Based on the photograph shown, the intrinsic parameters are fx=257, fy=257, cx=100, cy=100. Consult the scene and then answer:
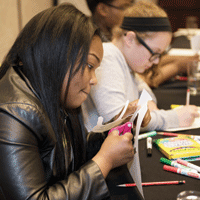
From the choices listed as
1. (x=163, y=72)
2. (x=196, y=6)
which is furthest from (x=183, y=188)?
(x=196, y=6)

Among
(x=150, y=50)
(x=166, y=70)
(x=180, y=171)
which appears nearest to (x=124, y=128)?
(x=180, y=171)

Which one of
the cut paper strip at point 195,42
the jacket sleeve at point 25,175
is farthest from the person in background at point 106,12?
the jacket sleeve at point 25,175

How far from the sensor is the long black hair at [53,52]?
0.72 meters

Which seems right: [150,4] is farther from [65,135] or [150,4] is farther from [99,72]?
[65,135]

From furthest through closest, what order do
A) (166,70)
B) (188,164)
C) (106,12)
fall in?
(166,70), (106,12), (188,164)

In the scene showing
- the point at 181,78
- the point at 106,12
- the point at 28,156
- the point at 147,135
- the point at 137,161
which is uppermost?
the point at 106,12

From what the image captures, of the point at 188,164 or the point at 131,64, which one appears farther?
the point at 131,64

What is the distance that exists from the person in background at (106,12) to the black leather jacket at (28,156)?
3.66 feet

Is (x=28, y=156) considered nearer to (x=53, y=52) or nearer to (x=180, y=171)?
(x=53, y=52)

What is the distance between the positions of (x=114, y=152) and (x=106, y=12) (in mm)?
1210

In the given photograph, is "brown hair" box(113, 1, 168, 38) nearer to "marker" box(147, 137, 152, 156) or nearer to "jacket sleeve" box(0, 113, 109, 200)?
"marker" box(147, 137, 152, 156)

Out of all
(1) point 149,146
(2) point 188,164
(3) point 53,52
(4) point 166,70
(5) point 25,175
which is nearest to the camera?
(5) point 25,175

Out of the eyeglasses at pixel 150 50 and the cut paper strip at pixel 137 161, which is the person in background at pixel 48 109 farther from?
the eyeglasses at pixel 150 50

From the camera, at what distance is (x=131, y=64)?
1424mm
